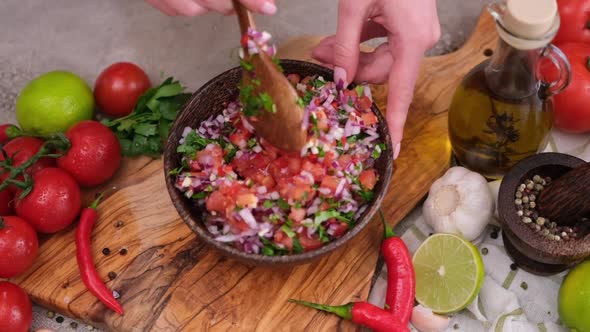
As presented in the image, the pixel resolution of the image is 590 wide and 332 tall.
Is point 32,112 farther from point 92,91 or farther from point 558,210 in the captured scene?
point 558,210

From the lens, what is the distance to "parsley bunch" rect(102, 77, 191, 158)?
2.01m

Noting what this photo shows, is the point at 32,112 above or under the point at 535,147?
above

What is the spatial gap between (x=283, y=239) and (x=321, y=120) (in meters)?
0.31

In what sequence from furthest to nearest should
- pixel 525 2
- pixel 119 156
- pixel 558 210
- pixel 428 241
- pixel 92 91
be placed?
pixel 92 91
pixel 119 156
pixel 428 241
pixel 558 210
pixel 525 2

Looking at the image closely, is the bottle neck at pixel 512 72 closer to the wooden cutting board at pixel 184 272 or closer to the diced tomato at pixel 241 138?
the wooden cutting board at pixel 184 272

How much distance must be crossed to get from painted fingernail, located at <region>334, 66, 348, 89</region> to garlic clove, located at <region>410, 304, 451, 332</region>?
0.61 m

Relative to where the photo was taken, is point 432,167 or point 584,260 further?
point 432,167

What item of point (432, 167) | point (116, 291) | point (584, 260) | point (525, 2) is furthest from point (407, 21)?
point (116, 291)

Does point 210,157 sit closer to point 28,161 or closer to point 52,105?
point 28,161

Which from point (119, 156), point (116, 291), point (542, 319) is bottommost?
point (542, 319)

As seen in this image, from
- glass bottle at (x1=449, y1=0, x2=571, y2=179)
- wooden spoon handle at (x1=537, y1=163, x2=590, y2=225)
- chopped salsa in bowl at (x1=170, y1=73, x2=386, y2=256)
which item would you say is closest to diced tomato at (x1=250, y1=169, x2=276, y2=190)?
chopped salsa in bowl at (x1=170, y1=73, x2=386, y2=256)

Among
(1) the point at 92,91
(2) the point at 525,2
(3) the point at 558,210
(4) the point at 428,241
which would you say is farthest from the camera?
(1) the point at 92,91

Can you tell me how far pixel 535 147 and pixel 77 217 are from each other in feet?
4.21

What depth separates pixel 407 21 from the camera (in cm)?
173
